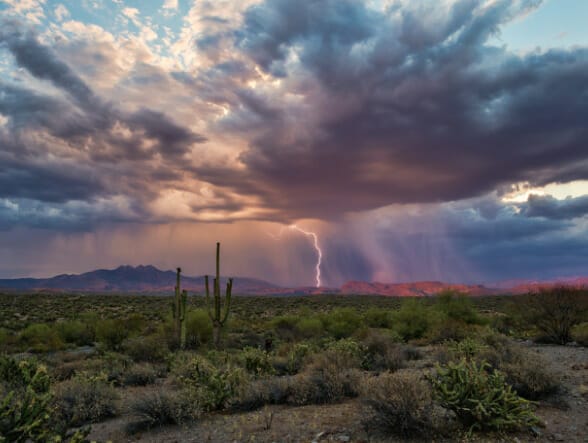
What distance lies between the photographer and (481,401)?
8109 mm

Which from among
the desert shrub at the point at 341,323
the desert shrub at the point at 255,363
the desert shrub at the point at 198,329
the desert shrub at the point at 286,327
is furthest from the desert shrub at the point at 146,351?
the desert shrub at the point at 341,323

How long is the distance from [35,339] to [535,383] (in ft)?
90.8

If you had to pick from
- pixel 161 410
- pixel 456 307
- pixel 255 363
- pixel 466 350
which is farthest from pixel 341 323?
pixel 161 410

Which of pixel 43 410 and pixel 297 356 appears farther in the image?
pixel 297 356

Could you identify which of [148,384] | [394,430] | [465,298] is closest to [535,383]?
[394,430]

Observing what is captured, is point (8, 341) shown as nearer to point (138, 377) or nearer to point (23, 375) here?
point (138, 377)

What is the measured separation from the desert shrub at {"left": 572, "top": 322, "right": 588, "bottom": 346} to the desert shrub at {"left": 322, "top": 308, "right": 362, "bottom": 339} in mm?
11716

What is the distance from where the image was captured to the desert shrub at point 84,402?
10281 millimetres

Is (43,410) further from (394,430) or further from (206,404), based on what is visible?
(394,430)

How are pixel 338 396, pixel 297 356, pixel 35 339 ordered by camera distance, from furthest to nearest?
pixel 35 339
pixel 297 356
pixel 338 396

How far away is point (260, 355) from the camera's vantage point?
603 inches

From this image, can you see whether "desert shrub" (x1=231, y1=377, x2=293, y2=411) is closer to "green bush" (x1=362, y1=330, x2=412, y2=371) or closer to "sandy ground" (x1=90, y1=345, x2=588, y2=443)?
"sandy ground" (x1=90, y1=345, x2=588, y2=443)

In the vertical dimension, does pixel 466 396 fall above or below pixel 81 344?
above

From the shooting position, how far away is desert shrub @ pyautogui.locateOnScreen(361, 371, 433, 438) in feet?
26.1
